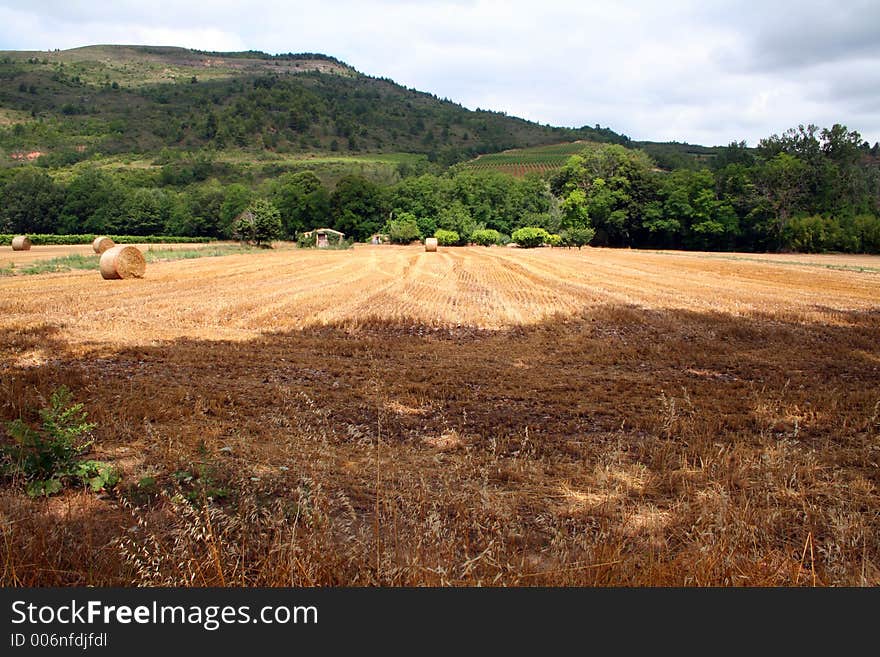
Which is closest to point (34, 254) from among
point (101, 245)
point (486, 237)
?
point (101, 245)

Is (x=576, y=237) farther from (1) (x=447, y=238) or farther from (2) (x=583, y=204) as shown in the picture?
(1) (x=447, y=238)

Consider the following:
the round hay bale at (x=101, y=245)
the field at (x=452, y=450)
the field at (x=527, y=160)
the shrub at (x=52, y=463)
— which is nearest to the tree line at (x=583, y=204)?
the round hay bale at (x=101, y=245)

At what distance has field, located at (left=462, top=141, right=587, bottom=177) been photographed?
156250 mm

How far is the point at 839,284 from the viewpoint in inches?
1163

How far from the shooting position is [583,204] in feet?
298

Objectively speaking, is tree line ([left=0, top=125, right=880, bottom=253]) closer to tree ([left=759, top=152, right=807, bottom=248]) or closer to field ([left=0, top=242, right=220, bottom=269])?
tree ([left=759, top=152, right=807, bottom=248])

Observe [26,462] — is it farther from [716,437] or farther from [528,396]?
[716,437]

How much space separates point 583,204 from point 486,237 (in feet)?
60.0

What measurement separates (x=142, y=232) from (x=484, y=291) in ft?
312

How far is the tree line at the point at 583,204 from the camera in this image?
79.6 m

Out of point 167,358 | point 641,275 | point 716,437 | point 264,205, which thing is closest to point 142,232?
point 264,205

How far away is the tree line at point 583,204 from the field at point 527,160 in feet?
166

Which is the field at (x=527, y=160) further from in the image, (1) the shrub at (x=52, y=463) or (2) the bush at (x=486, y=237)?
(1) the shrub at (x=52, y=463)

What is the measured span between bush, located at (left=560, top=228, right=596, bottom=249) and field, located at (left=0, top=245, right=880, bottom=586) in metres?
64.7
